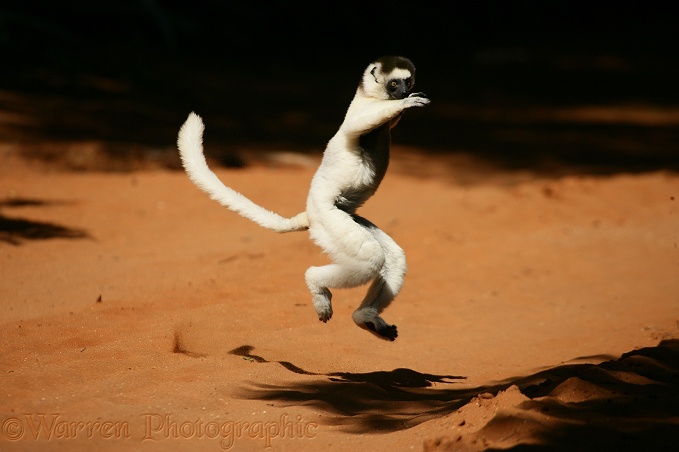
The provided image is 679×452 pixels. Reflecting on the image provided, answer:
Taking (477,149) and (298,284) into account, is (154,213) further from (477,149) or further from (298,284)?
(477,149)

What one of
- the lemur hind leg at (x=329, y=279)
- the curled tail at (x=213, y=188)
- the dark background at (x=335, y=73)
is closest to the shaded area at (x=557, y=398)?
the lemur hind leg at (x=329, y=279)

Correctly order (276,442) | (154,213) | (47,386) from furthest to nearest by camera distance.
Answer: (154,213) < (47,386) < (276,442)

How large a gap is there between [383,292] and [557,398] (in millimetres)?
1528

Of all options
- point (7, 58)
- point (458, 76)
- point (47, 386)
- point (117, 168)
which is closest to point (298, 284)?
point (47, 386)

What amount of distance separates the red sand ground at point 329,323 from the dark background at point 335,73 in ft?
7.09

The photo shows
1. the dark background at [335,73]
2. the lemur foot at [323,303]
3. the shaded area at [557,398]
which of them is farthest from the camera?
the dark background at [335,73]

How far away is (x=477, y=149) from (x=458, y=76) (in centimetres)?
565

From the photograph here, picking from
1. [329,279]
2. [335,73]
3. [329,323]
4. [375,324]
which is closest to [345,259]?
[329,279]

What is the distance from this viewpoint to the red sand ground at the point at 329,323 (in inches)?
171

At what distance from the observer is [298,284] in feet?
25.7

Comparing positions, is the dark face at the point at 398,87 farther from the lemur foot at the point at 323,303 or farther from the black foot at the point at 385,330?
the black foot at the point at 385,330

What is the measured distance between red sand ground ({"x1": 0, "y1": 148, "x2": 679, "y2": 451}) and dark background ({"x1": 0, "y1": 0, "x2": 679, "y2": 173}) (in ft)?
7.09

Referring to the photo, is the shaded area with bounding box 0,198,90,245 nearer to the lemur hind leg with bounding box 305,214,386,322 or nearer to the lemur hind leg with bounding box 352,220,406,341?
the lemur hind leg with bounding box 305,214,386,322

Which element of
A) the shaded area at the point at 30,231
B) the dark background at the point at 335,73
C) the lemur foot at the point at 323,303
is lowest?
the shaded area at the point at 30,231
